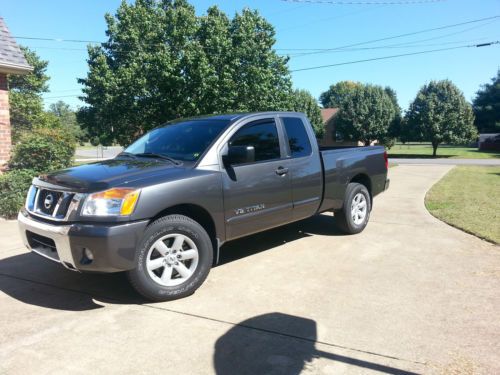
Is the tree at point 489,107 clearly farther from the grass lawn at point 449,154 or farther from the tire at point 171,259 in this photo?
the tire at point 171,259

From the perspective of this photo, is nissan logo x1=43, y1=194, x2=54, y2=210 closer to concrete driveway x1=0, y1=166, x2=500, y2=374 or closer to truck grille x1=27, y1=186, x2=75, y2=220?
truck grille x1=27, y1=186, x2=75, y2=220

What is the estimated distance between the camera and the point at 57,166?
10.1 m

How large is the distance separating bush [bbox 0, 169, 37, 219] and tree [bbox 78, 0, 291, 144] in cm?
1038

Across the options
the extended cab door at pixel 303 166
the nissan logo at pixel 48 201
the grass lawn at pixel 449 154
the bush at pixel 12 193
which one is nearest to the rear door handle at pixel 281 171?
the extended cab door at pixel 303 166

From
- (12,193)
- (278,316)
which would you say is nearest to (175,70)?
(12,193)

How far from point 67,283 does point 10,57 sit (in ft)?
25.6

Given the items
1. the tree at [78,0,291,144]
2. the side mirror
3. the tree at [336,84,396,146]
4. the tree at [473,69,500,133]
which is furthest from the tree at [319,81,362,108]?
the side mirror

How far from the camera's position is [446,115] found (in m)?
36.4

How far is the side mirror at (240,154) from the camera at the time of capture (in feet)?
14.5

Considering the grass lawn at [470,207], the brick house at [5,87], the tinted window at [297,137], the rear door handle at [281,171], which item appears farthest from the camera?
the brick house at [5,87]

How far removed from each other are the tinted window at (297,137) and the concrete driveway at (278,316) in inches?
53.4

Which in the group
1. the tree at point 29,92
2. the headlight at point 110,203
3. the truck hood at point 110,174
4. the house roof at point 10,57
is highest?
the tree at point 29,92

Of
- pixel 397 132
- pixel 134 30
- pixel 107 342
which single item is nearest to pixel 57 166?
pixel 107 342

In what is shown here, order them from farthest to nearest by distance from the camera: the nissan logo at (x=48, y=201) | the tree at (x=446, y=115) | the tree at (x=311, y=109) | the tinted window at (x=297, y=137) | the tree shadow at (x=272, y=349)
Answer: the tree at (x=311, y=109), the tree at (x=446, y=115), the tinted window at (x=297, y=137), the nissan logo at (x=48, y=201), the tree shadow at (x=272, y=349)
